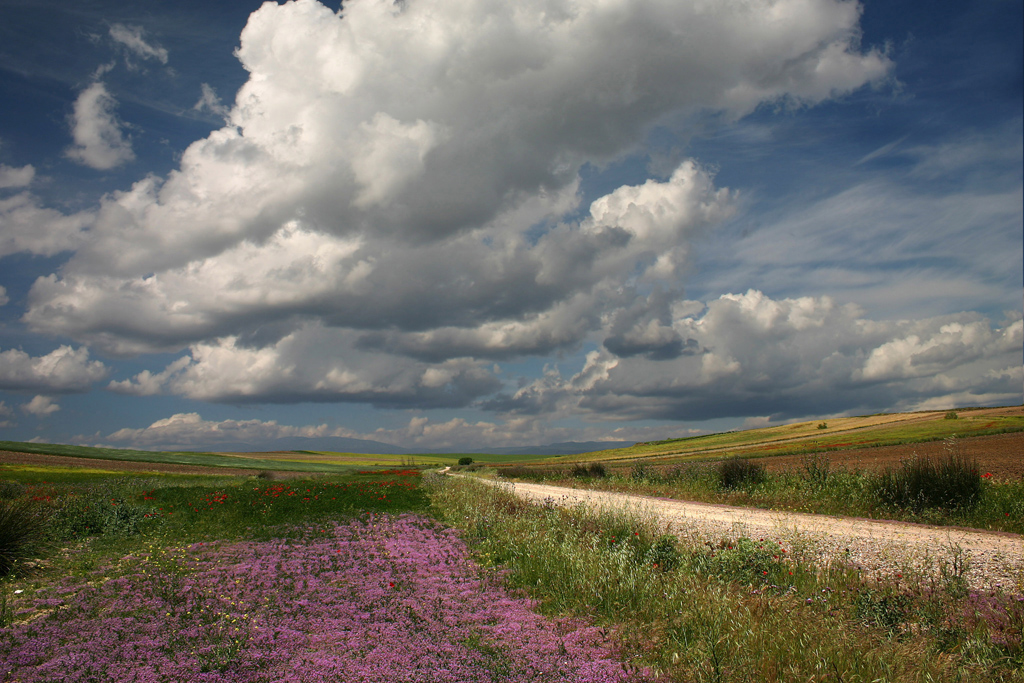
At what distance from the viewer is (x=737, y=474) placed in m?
27.5

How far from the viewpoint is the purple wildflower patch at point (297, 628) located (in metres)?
6.00

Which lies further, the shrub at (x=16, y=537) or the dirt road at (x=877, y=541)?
the shrub at (x=16, y=537)

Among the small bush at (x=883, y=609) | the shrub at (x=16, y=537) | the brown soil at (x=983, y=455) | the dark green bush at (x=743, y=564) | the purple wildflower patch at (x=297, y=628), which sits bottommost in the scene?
the brown soil at (x=983, y=455)

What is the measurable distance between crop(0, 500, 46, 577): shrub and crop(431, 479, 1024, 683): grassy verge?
9492 mm

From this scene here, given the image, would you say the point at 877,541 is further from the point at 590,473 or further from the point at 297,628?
the point at 590,473

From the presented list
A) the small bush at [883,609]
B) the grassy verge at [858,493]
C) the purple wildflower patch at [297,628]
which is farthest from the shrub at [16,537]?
the grassy verge at [858,493]

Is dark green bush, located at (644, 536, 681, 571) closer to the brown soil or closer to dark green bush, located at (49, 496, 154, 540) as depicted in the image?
dark green bush, located at (49, 496, 154, 540)

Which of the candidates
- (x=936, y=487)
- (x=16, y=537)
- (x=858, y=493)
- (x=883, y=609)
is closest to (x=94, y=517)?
(x=16, y=537)

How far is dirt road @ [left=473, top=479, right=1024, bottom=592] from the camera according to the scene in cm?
1001

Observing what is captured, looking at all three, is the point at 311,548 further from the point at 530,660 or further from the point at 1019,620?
the point at 1019,620

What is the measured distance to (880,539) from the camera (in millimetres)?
13086

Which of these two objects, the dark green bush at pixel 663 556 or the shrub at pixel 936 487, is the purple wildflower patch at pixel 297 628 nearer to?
the dark green bush at pixel 663 556

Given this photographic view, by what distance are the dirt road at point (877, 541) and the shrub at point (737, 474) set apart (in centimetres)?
814

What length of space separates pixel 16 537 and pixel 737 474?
27.4 metres
